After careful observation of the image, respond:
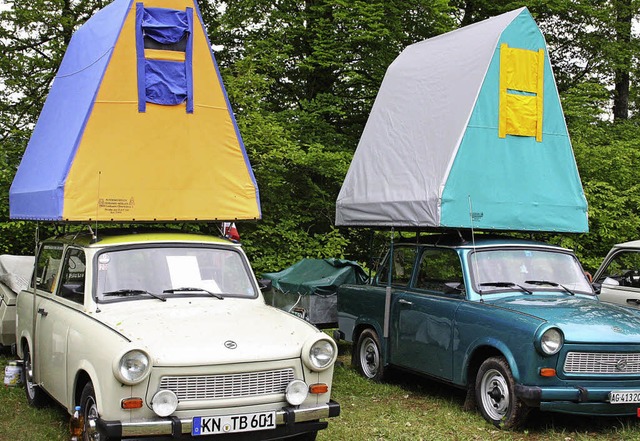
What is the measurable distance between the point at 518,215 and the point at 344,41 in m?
10.9

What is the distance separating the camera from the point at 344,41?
731 inches

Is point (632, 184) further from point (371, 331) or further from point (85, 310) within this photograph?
point (85, 310)

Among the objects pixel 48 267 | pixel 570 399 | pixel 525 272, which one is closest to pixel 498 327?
pixel 570 399

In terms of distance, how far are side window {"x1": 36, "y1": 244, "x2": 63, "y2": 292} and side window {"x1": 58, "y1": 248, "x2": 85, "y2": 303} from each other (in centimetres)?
A: 31

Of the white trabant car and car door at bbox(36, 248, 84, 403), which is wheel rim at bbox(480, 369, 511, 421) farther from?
car door at bbox(36, 248, 84, 403)

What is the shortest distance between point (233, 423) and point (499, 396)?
3057 millimetres

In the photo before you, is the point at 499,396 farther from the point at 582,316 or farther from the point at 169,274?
the point at 169,274

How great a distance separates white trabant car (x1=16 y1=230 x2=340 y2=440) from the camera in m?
5.25

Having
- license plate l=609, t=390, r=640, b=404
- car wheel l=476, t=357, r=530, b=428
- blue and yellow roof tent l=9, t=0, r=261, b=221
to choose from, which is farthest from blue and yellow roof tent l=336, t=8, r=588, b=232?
license plate l=609, t=390, r=640, b=404

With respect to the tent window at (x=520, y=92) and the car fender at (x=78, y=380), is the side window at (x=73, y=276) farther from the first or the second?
the tent window at (x=520, y=92)

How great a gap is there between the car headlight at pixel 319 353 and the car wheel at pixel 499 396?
2067 mm

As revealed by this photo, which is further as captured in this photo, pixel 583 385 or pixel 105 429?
pixel 583 385

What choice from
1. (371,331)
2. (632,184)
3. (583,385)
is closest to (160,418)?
(583,385)

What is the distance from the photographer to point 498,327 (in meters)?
7.26
